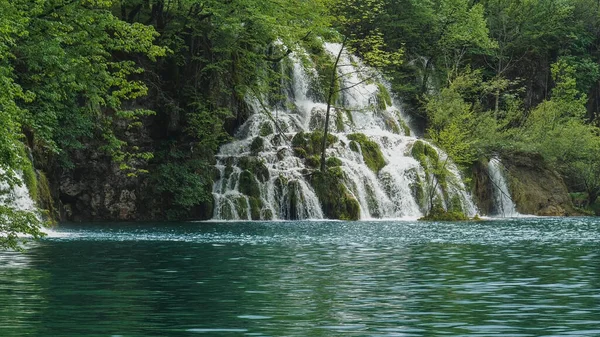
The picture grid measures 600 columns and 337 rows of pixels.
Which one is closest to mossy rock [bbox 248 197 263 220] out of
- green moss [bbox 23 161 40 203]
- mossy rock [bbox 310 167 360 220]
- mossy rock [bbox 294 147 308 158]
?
mossy rock [bbox 310 167 360 220]

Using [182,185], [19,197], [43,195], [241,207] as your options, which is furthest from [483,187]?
[19,197]

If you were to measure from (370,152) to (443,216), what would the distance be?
257 inches

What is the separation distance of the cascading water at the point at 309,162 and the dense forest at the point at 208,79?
1.35m

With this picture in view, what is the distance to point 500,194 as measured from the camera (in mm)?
63688

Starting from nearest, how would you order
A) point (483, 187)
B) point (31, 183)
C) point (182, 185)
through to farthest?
point (31, 183) < point (182, 185) < point (483, 187)

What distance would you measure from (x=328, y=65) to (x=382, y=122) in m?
6.12

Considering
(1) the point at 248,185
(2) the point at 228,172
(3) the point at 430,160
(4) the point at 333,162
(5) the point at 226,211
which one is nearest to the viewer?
(5) the point at 226,211

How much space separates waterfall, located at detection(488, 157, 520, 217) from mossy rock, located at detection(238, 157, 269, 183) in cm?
1843

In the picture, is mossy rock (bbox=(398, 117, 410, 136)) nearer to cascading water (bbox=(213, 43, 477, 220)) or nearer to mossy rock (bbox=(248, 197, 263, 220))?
cascading water (bbox=(213, 43, 477, 220))

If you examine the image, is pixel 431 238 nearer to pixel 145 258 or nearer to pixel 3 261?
pixel 145 258

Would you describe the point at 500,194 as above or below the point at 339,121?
below

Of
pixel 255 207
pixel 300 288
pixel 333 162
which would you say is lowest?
pixel 300 288

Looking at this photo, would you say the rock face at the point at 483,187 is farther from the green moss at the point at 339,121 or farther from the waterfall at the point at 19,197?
the waterfall at the point at 19,197

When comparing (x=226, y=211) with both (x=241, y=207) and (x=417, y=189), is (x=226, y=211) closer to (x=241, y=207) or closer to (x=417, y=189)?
(x=241, y=207)
